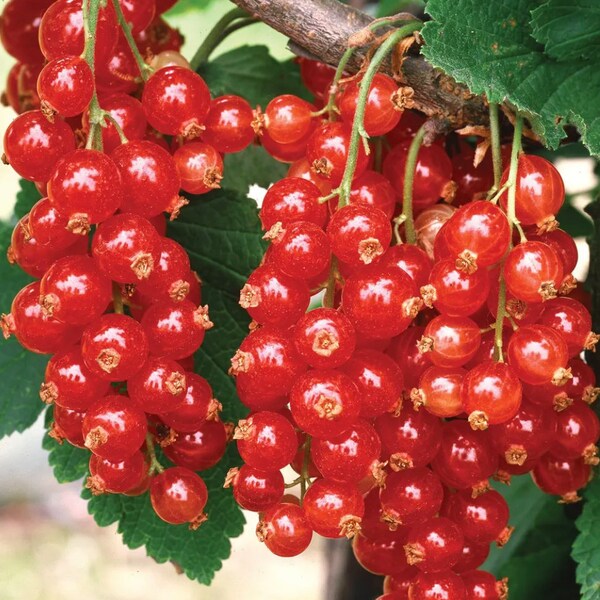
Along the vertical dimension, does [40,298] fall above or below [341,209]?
below

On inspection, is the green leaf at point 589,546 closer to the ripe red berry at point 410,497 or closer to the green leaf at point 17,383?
the ripe red berry at point 410,497

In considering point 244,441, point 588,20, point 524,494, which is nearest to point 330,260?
point 244,441

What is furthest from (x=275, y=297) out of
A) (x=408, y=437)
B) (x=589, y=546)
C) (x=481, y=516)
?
(x=589, y=546)

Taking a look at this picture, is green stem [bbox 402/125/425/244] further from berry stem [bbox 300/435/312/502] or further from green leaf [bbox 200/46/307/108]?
green leaf [bbox 200/46/307/108]

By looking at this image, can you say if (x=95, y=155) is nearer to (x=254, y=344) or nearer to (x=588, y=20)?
(x=254, y=344)

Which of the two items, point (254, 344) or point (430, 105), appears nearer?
point (254, 344)

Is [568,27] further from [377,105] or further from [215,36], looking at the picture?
[215,36]
